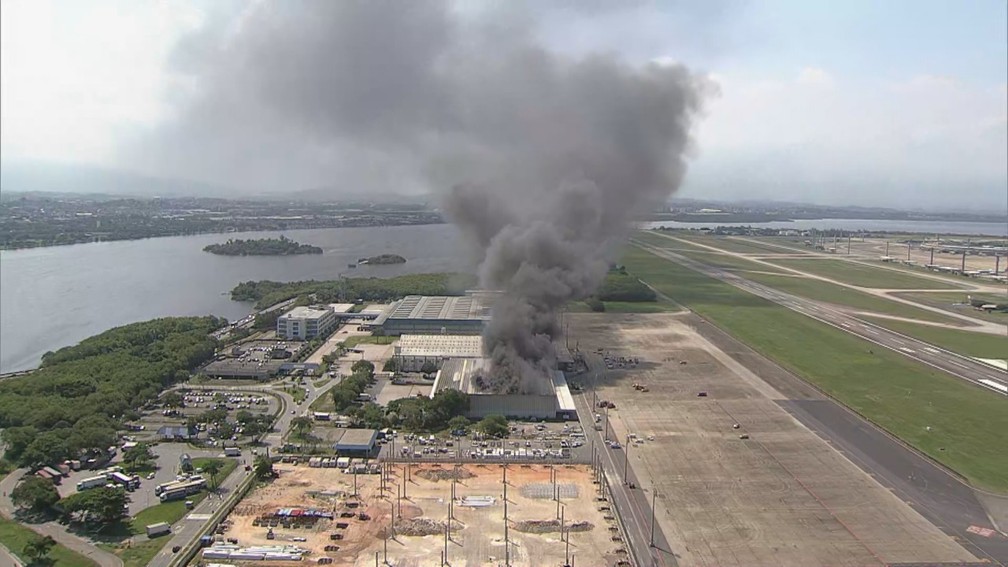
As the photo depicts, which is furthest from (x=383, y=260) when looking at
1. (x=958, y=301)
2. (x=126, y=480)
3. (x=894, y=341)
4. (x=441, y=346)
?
(x=126, y=480)

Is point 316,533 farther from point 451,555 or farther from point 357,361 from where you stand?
point 357,361

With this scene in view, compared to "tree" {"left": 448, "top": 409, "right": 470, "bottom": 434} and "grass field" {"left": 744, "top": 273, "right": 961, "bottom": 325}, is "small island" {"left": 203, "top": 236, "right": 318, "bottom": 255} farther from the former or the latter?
"tree" {"left": 448, "top": 409, "right": 470, "bottom": 434}

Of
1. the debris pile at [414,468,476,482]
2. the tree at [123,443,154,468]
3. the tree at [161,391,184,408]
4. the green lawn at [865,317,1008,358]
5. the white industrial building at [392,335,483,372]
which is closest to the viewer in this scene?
the debris pile at [414,468,476,482]

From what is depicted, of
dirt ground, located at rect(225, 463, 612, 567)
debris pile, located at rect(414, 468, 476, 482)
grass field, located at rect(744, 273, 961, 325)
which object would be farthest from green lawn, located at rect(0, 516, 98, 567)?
grass field, located at rect(744, 273, 961, 325)

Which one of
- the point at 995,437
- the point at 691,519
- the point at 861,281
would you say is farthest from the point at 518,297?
the point at 861,281

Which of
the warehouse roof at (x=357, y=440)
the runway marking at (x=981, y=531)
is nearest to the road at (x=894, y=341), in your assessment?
the runway marking at (x=981, y=531)
